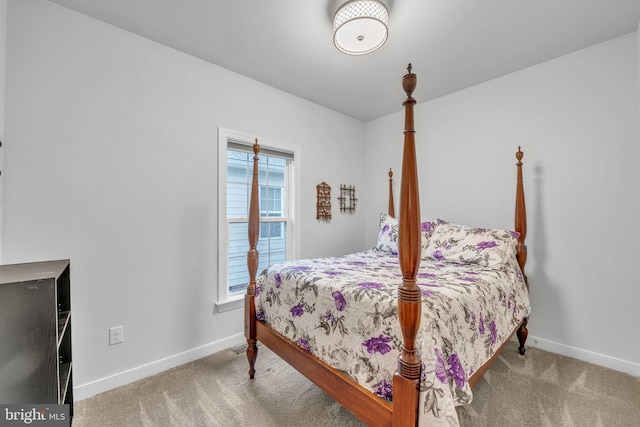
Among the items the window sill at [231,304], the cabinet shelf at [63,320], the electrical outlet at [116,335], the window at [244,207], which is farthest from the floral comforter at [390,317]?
the cabinet shelf at [63,320]

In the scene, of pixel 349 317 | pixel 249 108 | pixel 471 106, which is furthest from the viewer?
pixel 471 106

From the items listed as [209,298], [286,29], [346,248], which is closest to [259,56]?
[286,29]

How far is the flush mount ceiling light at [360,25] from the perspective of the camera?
1577mm

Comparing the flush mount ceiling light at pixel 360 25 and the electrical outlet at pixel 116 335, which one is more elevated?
the flush mount ceiling light at pixel 360 25

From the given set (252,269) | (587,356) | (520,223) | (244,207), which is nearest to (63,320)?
(252,269)

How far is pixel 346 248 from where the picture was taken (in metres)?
3.55

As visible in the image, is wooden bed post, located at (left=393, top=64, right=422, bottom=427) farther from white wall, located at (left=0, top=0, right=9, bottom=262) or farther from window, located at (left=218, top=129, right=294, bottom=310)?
white wall, located at (left=0, top=0, right=9, bottom=262)

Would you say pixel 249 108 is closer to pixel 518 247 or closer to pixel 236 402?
pixel 236 402

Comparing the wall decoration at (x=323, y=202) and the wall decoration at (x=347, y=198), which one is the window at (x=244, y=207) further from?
the wall decoration at (x=347, y=198)

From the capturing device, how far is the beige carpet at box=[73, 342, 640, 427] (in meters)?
1.55

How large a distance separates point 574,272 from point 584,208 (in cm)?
52

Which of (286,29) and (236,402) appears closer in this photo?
(236,402)

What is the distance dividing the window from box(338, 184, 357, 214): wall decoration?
787 mm

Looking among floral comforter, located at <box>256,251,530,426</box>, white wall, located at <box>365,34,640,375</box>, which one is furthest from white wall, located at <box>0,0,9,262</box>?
white wall, located at <box>365,34,640,375</box>
